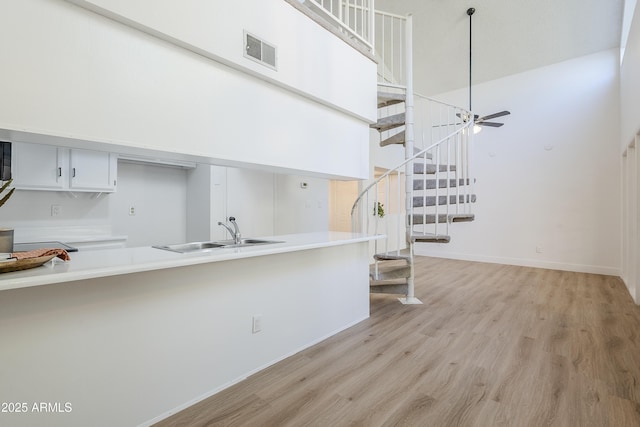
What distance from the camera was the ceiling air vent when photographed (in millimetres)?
1816

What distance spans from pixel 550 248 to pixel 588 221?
0.71m

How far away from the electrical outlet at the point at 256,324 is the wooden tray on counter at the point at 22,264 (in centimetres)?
117

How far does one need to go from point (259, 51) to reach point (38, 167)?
2.85 m

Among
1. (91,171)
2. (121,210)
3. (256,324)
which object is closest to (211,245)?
(256,324)

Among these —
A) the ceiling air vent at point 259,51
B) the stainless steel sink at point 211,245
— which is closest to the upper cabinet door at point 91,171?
the stainless steel sink at point 211,245

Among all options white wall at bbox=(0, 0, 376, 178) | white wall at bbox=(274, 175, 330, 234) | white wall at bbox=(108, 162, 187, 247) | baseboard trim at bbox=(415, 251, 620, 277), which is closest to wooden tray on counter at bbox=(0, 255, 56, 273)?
white wall at bbox=(0, 0, 376, 178)

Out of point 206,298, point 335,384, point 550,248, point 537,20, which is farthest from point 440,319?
point 537,20

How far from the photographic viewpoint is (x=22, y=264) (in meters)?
1.08

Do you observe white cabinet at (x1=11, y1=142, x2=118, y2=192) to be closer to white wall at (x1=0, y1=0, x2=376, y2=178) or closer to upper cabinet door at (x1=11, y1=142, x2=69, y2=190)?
upper cabinet door at (x1=11, y1=142, x2=69, y2=190)

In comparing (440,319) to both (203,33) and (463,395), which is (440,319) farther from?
(203,33)

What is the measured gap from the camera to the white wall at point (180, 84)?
1.13 m

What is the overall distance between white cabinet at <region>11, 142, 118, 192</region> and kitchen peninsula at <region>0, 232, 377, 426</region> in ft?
7.42

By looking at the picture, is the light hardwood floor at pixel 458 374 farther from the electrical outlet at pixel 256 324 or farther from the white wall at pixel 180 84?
the white wall at pixel 180 84

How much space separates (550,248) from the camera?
5289 millimetres
